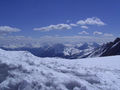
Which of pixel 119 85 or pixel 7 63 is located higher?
A: pixel 7 63

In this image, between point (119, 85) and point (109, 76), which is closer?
point (119, 85)

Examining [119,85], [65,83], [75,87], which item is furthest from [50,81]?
[119,85]

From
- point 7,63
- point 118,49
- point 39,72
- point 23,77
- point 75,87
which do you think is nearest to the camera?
point 75,87

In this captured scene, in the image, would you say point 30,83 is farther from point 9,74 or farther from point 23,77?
point 9,74

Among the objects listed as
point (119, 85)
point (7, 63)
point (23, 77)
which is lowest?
point (119, 85)

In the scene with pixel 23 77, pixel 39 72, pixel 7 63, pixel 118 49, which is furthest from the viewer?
pixel 118 49

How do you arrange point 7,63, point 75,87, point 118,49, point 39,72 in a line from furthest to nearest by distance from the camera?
point 118,49 → point 7,63 → point 39,72 → point 75,87

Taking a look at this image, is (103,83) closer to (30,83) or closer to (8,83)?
(30,83)

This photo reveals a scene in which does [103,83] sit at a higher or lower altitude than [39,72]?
lower

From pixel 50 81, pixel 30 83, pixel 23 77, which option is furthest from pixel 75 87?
pixel 23 77
